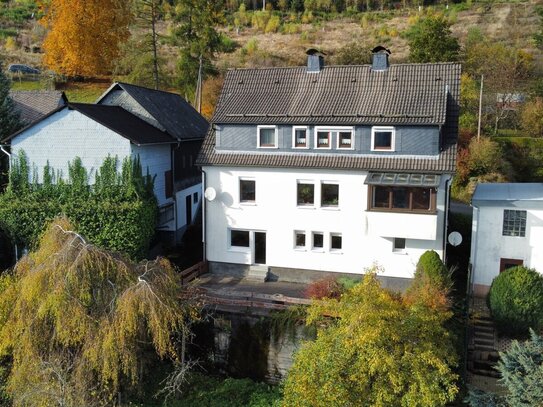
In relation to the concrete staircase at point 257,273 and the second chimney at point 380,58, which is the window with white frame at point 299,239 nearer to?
the concrete staircase at point 257,273

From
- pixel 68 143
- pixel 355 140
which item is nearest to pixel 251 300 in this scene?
pixel 355 140

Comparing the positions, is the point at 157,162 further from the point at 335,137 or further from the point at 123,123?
the point at 335,137

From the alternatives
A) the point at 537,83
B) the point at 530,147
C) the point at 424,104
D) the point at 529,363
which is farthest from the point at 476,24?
the point at 529,363

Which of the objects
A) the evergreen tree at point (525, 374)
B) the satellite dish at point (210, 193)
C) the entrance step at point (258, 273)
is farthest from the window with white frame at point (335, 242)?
the evergreen tree at point (525, 374)

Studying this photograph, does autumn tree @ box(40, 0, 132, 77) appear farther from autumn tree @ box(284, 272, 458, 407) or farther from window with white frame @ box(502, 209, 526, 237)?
autumn tree @ box(284, 272, 458, 407)

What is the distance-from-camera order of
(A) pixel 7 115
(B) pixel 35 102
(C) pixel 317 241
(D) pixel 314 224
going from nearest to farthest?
(D) pixel 314 224
(C) pixel 317 241
(A) pixel 7 115
(B) pixel 35 102

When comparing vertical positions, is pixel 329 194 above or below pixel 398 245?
above
